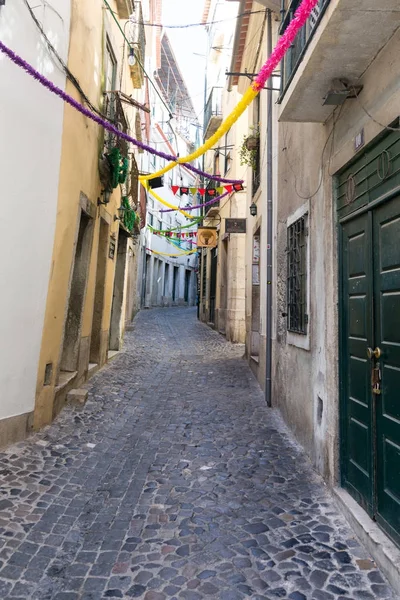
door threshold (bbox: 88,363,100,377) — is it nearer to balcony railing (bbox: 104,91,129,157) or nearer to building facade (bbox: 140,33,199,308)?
balcony railing (bbox: 104,91,129,157)

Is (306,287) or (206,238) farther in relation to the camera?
(206,238)

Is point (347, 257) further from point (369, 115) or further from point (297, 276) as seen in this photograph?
point (297, 276)

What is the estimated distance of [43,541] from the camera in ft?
9.35

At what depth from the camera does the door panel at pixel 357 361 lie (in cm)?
313

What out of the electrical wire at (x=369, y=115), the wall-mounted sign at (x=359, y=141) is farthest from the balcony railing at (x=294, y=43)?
the wall-mounted sign at (x=359, y=141)

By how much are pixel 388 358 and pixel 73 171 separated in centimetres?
449

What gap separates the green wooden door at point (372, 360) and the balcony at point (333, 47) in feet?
3.76

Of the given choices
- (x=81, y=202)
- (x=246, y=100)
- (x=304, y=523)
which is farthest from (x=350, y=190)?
(x=81, y=202)

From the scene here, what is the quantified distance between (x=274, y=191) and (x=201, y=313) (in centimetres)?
1466

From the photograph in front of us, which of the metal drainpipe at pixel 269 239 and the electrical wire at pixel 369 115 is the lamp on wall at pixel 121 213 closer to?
the metal drainpipe at pixel 269 239

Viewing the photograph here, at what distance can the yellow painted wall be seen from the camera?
5102 millimetres

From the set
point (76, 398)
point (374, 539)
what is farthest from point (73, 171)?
point (374, 539)

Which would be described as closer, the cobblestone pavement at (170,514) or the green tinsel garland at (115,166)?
the cobblestone pavement at (170,514)

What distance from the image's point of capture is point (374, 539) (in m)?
2.69
